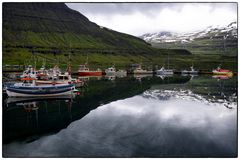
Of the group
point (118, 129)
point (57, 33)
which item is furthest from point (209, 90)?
point (57, 33)

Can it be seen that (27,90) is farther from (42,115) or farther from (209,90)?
(209,90)

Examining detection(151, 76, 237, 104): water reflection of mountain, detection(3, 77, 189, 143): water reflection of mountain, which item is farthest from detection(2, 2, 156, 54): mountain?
detection(3, 77, 189, 143): water reflection of mountain

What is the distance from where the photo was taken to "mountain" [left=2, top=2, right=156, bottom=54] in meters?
140

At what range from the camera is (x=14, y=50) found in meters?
113

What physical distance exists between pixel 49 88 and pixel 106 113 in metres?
11.6

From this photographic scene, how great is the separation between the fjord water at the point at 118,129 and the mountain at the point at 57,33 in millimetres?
99024

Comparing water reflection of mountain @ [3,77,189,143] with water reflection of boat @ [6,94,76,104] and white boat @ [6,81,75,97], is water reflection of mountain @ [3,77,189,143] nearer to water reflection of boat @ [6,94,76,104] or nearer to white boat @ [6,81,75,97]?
water reflection of boat @ [6,94,76,104]

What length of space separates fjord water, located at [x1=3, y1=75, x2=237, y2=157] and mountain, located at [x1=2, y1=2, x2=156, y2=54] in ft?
325

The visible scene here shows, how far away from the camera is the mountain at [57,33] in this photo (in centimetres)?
14040

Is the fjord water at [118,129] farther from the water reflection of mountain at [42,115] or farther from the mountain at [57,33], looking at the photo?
the mountain at [57,33]

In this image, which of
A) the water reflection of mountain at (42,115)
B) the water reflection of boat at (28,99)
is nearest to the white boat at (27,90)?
the water reflection of boat at (28,99)

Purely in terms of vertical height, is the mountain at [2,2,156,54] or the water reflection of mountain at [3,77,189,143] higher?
the mountain at [2,2,156,54]

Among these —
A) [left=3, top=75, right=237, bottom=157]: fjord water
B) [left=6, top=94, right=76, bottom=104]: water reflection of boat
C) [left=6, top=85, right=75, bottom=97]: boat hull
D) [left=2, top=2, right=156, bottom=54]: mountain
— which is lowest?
[left=3, top=75, right=237, bottom=157]: fjord water

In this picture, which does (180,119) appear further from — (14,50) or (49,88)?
(14,50)
